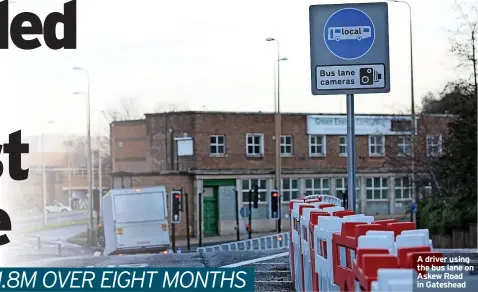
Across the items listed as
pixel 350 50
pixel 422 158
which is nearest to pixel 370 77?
pixel 350 50

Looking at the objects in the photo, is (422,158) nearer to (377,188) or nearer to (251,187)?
(251,187)

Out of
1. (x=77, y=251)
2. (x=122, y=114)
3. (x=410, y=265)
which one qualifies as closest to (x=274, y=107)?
Result: (x=77, y=251)

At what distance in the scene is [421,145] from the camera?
2270 inches

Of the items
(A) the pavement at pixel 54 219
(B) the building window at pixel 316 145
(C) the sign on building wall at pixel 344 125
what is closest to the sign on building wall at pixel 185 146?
(C) the sign on building wall at pixel 344 125

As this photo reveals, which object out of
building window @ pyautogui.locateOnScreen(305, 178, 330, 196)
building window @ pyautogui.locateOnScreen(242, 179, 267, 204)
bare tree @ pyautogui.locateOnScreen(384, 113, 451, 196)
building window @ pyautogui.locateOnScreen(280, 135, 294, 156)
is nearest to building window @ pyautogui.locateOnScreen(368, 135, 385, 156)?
building window @ pyautogui.locateOnScreen(305, 178, 330, 196)

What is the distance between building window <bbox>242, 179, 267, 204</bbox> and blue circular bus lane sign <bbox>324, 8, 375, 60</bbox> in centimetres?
5229

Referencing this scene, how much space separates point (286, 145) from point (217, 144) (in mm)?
5554

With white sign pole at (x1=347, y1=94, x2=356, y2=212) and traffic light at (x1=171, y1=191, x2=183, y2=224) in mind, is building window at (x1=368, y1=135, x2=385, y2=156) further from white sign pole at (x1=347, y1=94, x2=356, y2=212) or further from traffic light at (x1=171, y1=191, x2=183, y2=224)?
white sign pole at (x1=347, y1=94, x2=356, y2=212)

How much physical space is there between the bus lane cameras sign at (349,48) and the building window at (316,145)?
56.3m

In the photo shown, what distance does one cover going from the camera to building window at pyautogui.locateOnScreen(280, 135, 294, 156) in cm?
6969

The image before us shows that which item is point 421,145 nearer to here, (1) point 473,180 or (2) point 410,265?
(1) point 473,180

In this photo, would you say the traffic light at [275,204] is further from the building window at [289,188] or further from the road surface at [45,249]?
the building window at [289,188]

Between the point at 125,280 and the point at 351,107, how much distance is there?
411 centimetres

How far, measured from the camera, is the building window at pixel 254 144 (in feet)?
222
